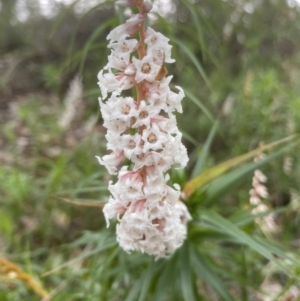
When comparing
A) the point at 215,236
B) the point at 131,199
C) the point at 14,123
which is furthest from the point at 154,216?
the point at 14,123

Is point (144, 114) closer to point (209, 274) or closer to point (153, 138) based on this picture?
point (153, 138)

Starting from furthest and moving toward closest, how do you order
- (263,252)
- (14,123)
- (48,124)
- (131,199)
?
(14,123) < (48,124) < (263,252) < (131,199)

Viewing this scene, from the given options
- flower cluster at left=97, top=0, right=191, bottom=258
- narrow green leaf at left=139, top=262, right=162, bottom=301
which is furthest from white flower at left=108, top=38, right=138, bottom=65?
narrow green leaf at left=139, top=262, right=162, bottom=301

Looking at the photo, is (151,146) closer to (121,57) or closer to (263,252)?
(121,57)

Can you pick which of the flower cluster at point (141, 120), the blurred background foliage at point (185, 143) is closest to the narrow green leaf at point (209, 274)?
the blurred background foliage at point (185, 143)

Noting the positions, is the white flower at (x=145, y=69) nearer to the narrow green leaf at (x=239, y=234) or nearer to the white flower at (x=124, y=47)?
the white flower at (x=124, y=47)

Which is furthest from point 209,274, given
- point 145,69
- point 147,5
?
point 147,5

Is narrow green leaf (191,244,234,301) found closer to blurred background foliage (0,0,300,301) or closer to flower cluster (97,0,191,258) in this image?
blurred background foliage (0,0,300,301)
